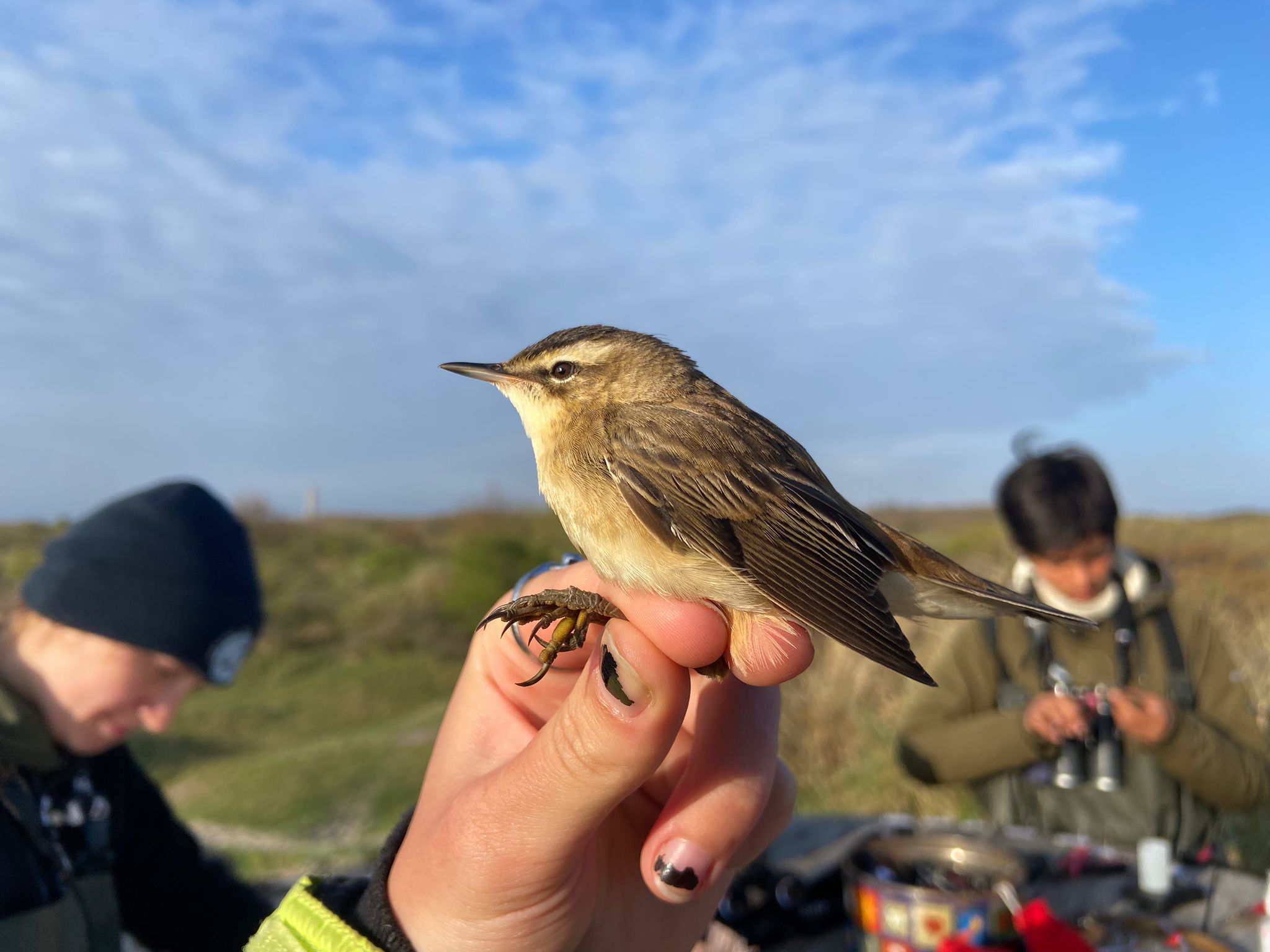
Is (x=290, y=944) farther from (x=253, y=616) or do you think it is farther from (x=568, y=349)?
(x=253, y=616)

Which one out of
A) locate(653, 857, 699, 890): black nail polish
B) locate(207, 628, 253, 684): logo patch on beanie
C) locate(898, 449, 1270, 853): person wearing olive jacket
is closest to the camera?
locate(653, 857, 699, 890): black nail polish

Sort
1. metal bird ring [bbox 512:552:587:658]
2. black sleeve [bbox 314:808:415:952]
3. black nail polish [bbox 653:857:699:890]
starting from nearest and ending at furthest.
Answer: black sleeve [bbox 314:808:415:952] → black nail polish [bbox 653:857:699:890] → metal bird ring [bbox 512:552:587:658]

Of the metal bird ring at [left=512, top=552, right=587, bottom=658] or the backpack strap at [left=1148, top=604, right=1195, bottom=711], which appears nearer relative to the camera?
the metal bird ring at [left=512, top=552, right=587, bottom=658]

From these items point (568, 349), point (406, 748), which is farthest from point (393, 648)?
point (568, 349)

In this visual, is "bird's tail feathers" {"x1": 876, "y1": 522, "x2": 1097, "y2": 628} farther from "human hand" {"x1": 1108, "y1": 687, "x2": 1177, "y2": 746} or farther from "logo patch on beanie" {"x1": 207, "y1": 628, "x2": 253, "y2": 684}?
"logo patch on beanie" {"x1": 207, "y1": 628, "x2": 253, "y2": 684}

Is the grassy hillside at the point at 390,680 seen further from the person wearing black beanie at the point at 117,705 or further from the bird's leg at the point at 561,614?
the bird's leg at the point at 561,614

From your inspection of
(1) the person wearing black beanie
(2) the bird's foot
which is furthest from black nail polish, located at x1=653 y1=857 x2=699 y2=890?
(1) the person wearing black beanie
